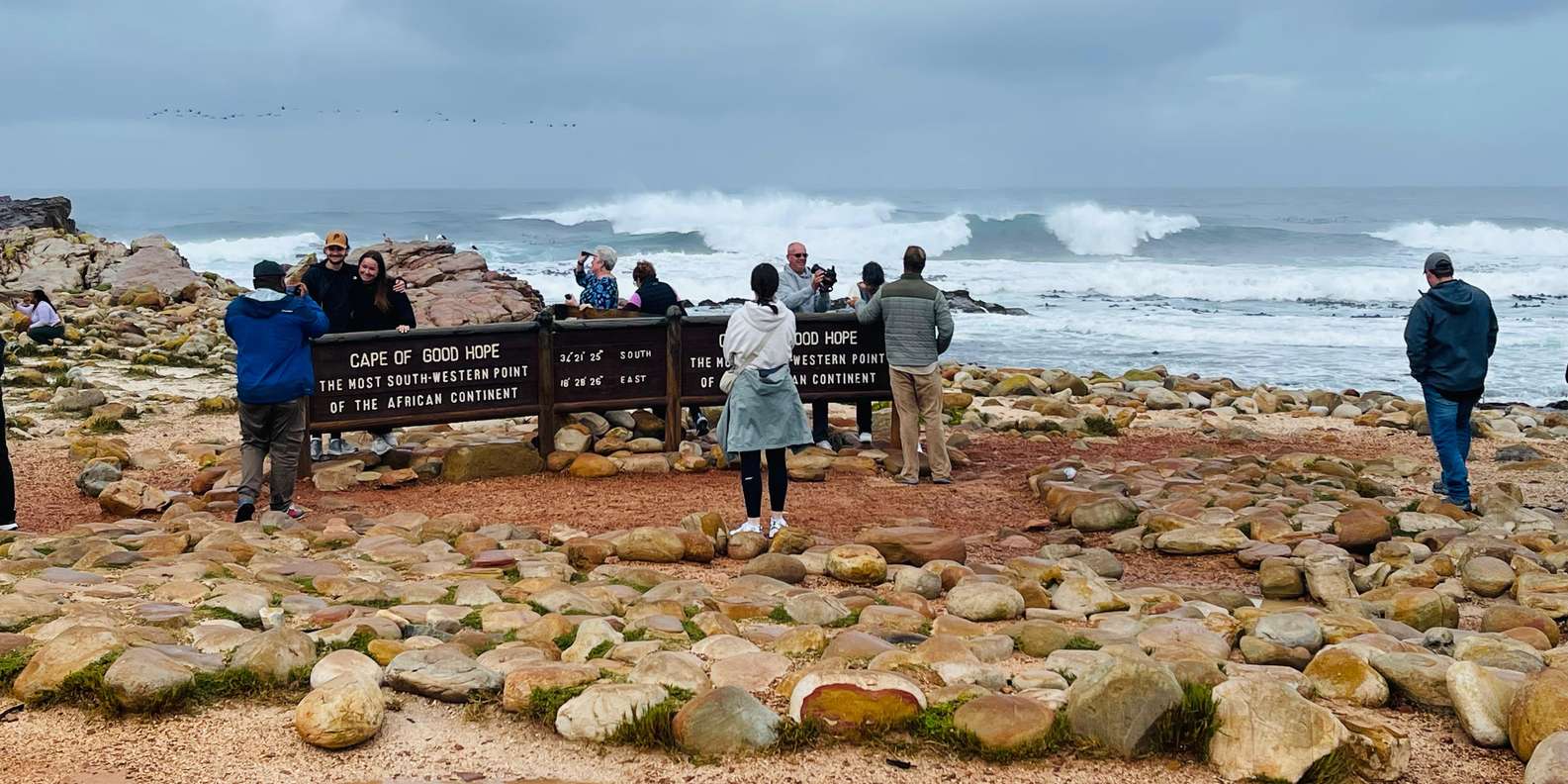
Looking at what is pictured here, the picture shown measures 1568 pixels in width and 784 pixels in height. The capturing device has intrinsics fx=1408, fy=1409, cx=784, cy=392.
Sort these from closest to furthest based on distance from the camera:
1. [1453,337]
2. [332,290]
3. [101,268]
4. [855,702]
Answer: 1. [855,702]
2. [1453,337]
3. [332,290]
4. [101,268]

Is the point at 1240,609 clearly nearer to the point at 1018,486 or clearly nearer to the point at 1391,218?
the point at 1018,486

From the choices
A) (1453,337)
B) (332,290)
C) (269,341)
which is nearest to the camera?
(269,341)

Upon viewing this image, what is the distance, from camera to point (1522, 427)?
14367 mm

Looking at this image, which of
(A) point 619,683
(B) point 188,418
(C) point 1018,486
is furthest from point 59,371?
(A) point 619,683

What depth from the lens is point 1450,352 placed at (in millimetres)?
9367

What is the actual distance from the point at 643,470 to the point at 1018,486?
2848mm

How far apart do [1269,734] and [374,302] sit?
26.3 ft

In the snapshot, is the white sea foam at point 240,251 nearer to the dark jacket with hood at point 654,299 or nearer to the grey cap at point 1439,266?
the dark jacket with hood at point 654,299

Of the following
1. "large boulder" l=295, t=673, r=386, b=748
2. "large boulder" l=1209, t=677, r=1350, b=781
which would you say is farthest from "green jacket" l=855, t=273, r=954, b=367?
"large boulder" l=295, t=673, r=386, b=748

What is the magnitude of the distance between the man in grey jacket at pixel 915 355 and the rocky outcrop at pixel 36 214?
87.7 feet

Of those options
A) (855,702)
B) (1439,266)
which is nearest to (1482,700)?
(855,702)

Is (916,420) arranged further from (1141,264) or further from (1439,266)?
(1141,264)

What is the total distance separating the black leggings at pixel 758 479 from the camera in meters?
8.20

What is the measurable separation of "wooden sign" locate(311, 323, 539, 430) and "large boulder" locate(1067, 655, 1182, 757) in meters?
7.05
